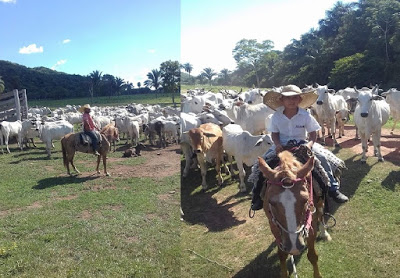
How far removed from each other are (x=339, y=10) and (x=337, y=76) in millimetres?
12688

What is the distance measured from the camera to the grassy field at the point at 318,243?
459cm

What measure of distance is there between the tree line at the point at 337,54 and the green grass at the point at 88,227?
43.7 ft

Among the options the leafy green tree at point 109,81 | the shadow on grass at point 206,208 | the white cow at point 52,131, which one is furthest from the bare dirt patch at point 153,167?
the white cow at point 52,131

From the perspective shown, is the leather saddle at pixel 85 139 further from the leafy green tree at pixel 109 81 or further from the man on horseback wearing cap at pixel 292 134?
the man on horseback wearing cap at pixel 292 134

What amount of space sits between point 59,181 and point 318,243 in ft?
25.2

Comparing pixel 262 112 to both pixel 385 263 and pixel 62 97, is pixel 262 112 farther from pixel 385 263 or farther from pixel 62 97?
pixel 62 97

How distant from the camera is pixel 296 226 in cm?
325

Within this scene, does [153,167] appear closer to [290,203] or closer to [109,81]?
[109,81]

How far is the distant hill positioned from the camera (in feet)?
46.2

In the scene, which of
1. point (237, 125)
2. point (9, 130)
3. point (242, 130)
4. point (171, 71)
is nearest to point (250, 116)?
point (237, 125)

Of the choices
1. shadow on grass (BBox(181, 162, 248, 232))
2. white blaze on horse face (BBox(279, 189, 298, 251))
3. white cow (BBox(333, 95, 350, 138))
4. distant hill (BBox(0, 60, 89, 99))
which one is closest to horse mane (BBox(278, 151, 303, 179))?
white blaze on horse face (BBox(279, 189, 298, 251))

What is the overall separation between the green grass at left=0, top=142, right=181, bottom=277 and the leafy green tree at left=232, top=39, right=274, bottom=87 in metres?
26.9

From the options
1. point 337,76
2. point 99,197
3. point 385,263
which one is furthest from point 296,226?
point 337,76

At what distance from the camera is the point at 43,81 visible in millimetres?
18125
